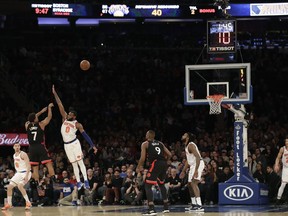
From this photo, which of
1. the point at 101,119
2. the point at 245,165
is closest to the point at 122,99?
the point at 101,119

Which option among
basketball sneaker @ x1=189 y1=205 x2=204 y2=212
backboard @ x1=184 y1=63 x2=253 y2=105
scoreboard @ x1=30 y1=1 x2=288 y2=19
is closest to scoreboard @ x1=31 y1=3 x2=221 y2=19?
Answer: scoreboard @ x1=30 y1=1 x2=288 y2=19

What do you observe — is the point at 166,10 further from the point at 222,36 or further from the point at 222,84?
the point at 222,84

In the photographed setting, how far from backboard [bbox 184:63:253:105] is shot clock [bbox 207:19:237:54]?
1.78ft

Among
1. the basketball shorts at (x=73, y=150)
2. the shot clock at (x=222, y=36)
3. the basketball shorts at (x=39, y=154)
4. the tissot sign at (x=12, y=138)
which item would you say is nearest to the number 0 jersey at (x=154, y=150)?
the basketball shorts at (x=73, y=150)

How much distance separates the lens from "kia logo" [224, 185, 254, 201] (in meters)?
20.9

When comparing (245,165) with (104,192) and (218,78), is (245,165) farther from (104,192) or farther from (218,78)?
(104,192)

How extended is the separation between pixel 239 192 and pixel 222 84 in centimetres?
283

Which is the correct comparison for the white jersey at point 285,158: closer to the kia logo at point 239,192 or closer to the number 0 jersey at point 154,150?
the kia logo at point 239,192

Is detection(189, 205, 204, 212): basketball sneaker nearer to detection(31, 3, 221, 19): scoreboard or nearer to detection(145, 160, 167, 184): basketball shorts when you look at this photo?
detection(145, 160, 167, 184): basketball shorts

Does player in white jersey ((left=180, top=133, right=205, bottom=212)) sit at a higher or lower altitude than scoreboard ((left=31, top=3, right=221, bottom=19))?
lower

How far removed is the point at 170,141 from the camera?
93.0 feet

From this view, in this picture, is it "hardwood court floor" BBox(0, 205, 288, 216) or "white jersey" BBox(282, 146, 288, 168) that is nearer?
"hardwood court floor" BBox(0, 205, 288, 216)

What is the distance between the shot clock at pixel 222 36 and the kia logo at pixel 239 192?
3484 millimetres

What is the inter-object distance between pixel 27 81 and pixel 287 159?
1339 cm
